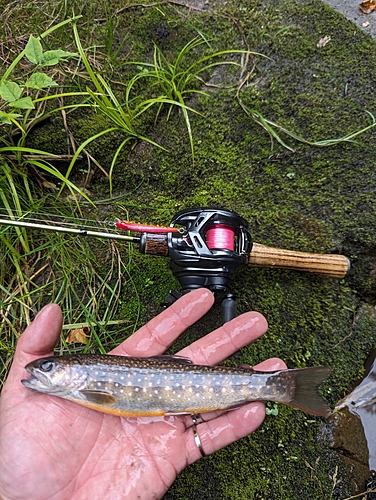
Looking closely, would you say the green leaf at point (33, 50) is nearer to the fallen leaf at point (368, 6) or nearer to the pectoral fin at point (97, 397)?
the pectoral fin at point (97, 397)

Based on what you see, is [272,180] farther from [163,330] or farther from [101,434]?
[101,434]

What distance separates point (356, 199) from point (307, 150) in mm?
506

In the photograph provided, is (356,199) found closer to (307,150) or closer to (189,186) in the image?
(307,150)

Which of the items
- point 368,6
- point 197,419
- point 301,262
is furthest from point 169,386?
point 368,6

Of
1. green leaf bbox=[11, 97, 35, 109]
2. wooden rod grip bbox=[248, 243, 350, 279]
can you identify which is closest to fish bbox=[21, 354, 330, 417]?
wooden rod grip bbox=[248, 243, 350, 279]

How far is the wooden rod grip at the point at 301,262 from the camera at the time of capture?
2.62 meters

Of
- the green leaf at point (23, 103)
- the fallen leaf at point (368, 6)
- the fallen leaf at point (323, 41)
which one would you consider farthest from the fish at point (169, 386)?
the fallen leaf at point (368, 6)

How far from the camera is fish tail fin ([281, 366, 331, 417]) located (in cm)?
226

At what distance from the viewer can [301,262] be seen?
8.70 feet

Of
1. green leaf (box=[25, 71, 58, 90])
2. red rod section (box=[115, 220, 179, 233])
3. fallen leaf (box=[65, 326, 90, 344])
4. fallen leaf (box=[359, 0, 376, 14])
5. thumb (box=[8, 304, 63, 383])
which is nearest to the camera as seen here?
thumb (box=[8, 304, 63, 383])

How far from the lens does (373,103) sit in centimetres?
316

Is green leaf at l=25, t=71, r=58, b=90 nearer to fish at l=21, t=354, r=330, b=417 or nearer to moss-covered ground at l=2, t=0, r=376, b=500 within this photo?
moss-covered ground at l=2, t=0, r=376, b=500

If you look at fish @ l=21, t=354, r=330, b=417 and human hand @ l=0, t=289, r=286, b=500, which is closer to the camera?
human hand @ l=0, t=289, r=286, b=500

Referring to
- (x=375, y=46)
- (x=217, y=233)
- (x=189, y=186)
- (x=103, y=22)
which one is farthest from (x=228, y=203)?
(x=103, y=22)
